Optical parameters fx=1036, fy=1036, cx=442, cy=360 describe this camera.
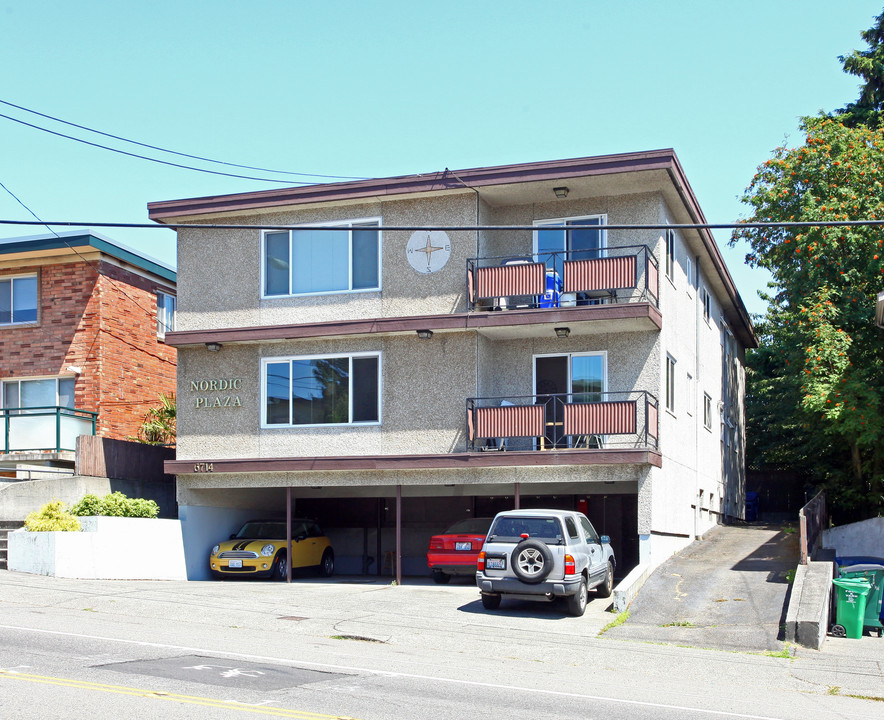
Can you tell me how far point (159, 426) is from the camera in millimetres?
27156

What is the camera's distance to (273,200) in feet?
73.4

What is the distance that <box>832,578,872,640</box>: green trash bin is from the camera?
613 inches

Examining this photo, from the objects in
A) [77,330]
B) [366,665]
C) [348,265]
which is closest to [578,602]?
[366,665]

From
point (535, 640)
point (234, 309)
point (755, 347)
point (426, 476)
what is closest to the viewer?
point (535, 640)

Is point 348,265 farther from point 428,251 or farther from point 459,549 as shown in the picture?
point 459,549

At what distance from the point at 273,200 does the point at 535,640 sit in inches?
468

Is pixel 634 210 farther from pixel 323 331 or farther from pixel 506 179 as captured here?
pixel 323 331

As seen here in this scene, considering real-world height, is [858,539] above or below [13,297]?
below

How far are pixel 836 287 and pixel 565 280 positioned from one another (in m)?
7.52

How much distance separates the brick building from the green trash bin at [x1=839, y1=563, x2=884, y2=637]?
697 inches

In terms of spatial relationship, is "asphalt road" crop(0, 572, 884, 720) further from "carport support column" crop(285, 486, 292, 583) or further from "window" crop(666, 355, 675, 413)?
"window" crop(666, 355, 675, 413)

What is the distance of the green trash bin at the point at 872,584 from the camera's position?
15.9m

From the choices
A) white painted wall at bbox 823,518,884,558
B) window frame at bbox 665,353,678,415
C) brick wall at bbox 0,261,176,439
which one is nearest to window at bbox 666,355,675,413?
window frame at bbox 665,353,678,415

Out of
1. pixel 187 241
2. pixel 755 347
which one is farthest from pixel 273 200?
pixel 755 347
